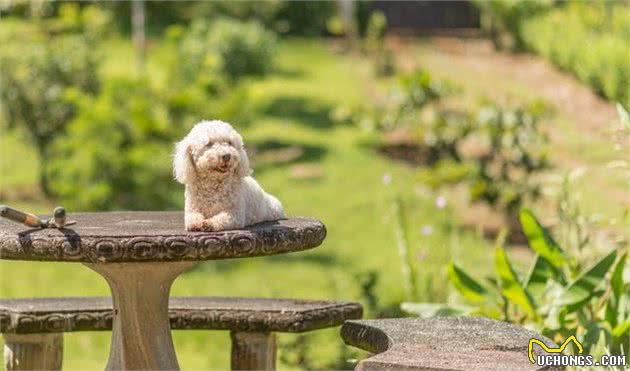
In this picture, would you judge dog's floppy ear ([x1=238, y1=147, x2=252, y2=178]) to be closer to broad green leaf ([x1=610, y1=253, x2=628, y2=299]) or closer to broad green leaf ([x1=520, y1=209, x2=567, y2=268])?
broad green leaf ([x1=520, y1=209, x2=567, y2=268])

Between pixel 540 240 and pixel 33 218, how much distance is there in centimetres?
244

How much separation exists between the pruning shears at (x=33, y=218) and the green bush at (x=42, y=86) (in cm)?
826

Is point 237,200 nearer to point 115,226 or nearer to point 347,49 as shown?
point 115,226

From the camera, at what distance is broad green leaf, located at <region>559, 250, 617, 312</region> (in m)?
5.96

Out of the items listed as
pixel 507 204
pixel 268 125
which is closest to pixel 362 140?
pixel 268 125

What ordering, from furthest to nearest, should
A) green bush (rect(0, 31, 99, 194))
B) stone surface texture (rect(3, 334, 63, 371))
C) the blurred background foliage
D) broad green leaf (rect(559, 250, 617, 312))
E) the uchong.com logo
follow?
green bush (rect(0, 31, 99, 194))
the blurred background foliage
stone surface texture (rect(3, 334, 63, 371))
broad green leaf (rect(559, 250, 617, 312))
the uchong.com logo

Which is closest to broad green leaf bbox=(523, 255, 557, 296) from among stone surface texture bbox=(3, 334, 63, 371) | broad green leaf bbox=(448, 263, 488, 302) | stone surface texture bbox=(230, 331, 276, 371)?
broad green leaf bbox=(448, 263, 488, 302)

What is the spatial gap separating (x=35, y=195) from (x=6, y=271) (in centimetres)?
239

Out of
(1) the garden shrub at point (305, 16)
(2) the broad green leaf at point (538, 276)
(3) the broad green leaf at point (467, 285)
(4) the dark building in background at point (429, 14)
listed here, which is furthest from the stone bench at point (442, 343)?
(4) the dark building in background at point (429, 14)

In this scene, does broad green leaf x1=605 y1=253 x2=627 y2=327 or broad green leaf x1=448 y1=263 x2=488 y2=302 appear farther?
broad green leaf x1=448 y1=263 x2=488 y2=302

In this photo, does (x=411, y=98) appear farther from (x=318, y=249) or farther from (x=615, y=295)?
(x=615, y=295)

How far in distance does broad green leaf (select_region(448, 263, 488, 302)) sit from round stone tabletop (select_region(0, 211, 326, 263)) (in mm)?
1387

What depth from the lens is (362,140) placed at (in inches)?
615

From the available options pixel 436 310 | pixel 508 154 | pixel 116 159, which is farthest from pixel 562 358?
pixel 508 154
